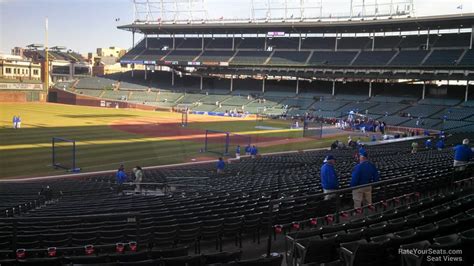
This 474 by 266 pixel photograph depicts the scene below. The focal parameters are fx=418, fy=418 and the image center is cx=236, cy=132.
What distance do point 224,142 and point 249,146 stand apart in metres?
6.84

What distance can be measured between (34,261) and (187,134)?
35109mm

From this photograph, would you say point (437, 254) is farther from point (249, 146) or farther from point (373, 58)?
point (373, 58)

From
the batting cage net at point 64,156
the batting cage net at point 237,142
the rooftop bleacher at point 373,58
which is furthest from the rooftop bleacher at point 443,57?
the batting cage net at point 64,156

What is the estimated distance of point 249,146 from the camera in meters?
29.6

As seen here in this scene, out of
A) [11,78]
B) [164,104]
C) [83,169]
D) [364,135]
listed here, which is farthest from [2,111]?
[364,135]

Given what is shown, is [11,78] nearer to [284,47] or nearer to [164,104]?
[164,104]

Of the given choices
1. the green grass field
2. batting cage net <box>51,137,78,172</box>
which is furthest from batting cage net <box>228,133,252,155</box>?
batting cage net <box>51,137,78,172</box>

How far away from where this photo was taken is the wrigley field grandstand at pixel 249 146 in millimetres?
6453

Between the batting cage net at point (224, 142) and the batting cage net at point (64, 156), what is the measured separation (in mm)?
9609

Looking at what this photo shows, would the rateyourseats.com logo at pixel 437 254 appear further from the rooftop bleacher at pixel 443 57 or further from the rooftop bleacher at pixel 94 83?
the rooftop bleacher at pixel 94 83

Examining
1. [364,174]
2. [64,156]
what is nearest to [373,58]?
[64,156]

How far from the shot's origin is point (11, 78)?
210ft

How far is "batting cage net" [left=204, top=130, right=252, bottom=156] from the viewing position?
103 feet

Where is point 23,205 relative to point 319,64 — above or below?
below
